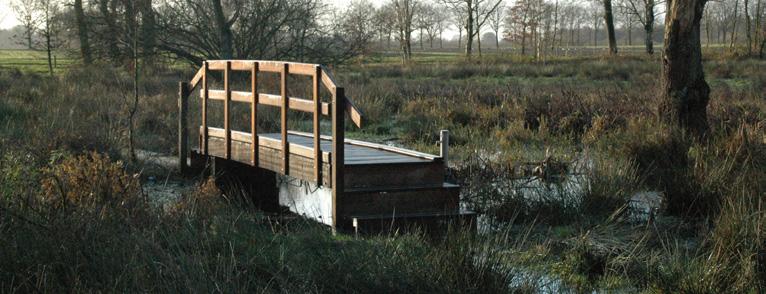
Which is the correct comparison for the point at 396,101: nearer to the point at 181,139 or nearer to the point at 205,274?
the point at 181,139

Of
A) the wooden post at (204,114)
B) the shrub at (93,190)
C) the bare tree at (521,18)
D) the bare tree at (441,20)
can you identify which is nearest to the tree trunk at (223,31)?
the wooden post at (204,114)

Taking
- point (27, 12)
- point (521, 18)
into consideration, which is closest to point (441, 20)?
point (521, 18)

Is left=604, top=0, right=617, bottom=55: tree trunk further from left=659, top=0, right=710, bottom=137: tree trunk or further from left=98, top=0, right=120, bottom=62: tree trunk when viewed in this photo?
left=659, top=0, right=710, bottom=137: tree trunk

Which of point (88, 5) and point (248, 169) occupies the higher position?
point (88, 5)

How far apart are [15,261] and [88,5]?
65.0 feet

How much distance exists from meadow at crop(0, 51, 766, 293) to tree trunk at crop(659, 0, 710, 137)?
0.33m

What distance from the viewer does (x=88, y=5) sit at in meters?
24.1

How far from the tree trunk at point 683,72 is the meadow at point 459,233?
330mm

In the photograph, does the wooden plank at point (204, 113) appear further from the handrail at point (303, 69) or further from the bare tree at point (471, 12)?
the bare tree at point (471, 12)

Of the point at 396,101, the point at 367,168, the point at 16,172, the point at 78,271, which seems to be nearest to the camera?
the point at 78,271

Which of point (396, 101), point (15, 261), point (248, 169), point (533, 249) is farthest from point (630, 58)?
point (15, 261)

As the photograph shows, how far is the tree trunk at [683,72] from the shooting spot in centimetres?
1157

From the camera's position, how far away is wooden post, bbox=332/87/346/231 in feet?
25.7

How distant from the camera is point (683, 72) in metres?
11.7
